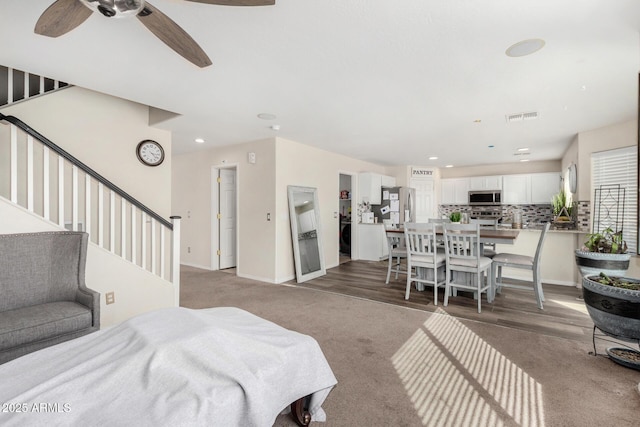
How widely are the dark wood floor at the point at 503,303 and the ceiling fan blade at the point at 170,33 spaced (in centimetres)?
331

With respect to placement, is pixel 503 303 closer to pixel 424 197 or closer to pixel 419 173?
pixel 424 197

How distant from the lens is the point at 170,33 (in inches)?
61.7

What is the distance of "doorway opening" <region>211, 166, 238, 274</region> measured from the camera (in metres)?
5.57

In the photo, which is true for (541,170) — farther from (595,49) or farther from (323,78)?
(323,78)

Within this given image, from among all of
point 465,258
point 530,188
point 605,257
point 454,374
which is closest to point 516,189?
point 530,188

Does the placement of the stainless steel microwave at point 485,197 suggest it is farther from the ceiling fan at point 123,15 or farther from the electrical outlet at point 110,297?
the electrical outlet at point 110,297

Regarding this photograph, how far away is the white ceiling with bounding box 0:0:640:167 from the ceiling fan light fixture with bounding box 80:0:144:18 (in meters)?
0.17

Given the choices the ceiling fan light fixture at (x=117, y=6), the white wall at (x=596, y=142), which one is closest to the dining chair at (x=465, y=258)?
the white wall at (x=596, y=142)

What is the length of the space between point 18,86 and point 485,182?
849 centimetres

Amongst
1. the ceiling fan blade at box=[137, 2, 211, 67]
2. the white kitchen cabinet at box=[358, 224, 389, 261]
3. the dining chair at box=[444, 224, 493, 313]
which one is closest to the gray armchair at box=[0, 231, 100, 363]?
the ceiling fan blade at box=[137, 2, 211, 67]

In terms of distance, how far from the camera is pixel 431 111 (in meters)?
3.42

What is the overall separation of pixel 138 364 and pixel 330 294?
3.08 meters

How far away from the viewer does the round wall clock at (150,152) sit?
400cm

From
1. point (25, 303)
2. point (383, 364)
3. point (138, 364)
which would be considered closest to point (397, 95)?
point (383, 364)
